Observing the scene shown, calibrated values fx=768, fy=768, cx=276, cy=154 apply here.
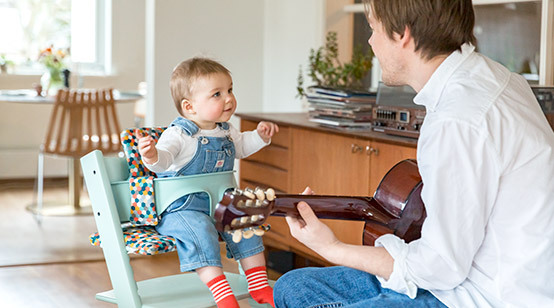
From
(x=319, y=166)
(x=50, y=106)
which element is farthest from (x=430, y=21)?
(x=50, y=106)

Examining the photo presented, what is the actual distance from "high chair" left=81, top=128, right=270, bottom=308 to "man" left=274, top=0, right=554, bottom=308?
0.74 m

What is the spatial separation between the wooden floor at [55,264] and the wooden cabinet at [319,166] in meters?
0.47

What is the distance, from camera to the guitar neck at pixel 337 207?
165 centimetres

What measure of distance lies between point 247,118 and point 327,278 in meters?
2.07

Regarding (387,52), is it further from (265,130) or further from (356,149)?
(356,149)

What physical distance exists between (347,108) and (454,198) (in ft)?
6.18

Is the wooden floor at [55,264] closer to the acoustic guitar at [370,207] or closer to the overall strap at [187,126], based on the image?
the overall strap at [187,126]

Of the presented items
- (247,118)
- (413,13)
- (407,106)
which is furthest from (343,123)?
(413,13)

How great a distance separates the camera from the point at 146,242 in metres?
2.16

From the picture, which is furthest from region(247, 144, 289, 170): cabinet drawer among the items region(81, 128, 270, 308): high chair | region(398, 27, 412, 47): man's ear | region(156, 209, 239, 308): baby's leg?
region(398, 27, 412, 47): man's ear

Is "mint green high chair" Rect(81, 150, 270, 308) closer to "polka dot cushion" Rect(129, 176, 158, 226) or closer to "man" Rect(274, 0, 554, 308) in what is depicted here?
"polka dot cushion" Rect(129, 176, 158, 226)

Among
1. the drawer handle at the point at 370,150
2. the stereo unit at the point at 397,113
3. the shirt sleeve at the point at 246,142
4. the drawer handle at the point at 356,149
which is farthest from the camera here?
the drawer handle at the point at 356,149

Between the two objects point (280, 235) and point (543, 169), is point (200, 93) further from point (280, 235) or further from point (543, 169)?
point (280, 235)

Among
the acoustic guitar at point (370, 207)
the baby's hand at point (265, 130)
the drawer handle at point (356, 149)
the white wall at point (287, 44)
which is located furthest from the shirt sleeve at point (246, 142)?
the white wall at point (287, 44)
